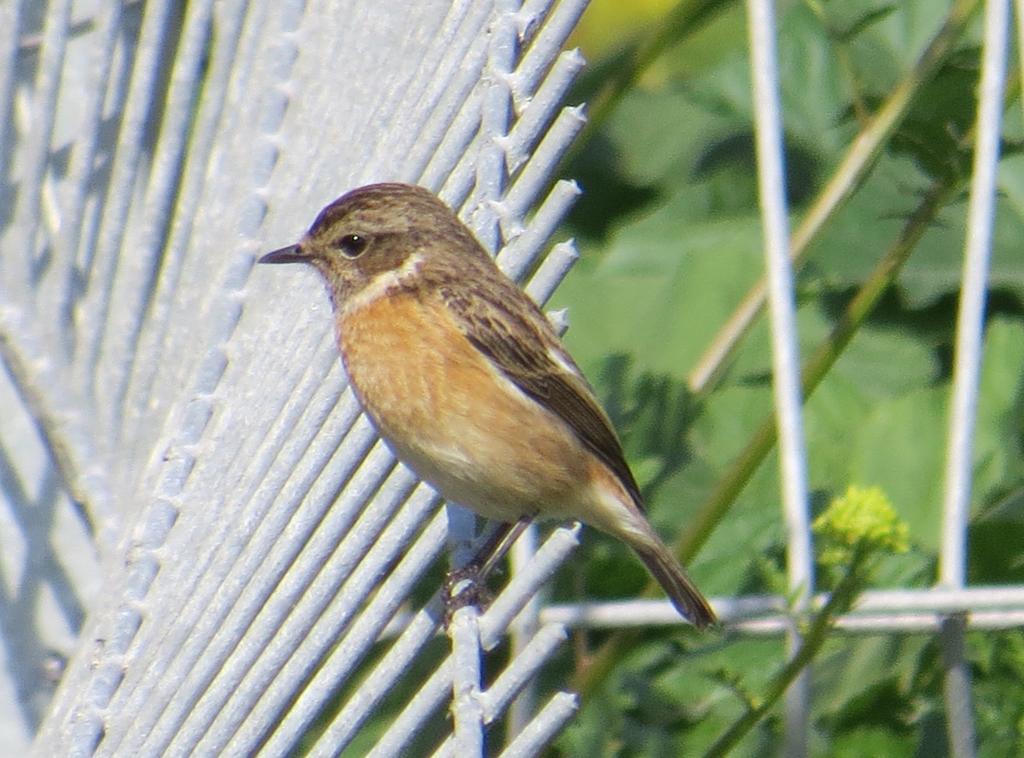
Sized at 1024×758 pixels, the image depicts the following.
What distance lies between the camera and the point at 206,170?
3.83 meters

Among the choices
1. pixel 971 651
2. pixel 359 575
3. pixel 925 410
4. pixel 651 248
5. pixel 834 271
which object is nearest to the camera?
pixel 359 575

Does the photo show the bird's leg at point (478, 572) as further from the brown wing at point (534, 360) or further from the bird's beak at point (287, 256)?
the bird's beak at point (287, 256)

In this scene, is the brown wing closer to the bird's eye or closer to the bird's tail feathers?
the bird's tail feathers

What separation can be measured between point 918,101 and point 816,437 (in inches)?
34.8

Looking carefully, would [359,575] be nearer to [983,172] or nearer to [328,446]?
[328,446]

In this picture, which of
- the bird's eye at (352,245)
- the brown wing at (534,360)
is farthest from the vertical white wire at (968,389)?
the bird's eye at (352,245)

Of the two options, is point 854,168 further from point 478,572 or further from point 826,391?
point 478,572

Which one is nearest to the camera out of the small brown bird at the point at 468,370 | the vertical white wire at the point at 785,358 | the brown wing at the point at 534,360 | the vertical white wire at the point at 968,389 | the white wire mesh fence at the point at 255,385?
the white wire mesh fence at the point at 255,385

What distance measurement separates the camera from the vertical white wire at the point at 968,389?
2.83 metres

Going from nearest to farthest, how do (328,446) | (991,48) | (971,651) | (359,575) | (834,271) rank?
(359,575) < (328,446) < (991,48) < (971,651) < (834,271)

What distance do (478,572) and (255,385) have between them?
550 millimetres

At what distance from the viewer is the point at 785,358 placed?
10.00 feet

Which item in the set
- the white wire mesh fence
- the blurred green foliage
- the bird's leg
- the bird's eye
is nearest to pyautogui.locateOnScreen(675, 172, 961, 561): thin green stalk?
the blurred green foliage

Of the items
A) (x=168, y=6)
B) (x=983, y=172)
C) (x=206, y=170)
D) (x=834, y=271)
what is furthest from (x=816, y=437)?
(x=168, y=6)
